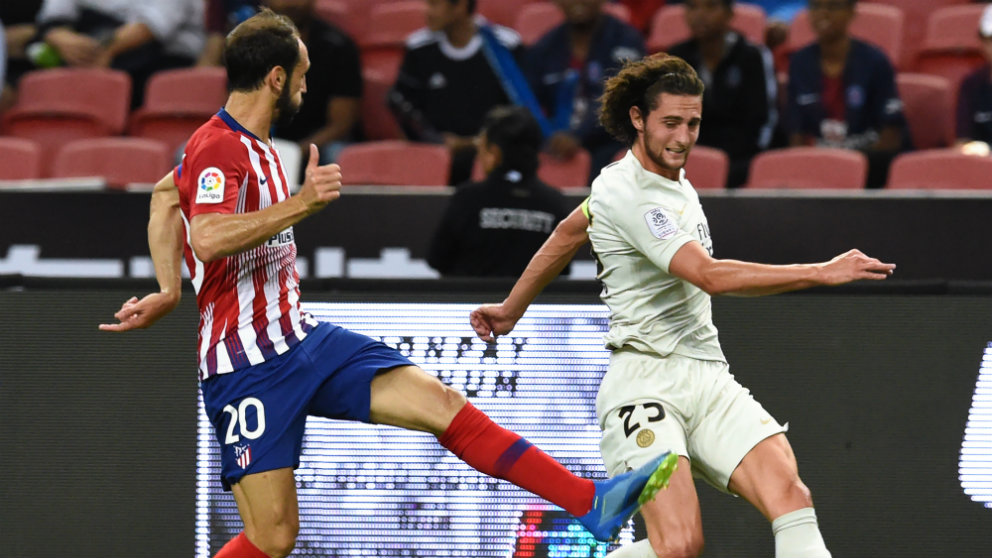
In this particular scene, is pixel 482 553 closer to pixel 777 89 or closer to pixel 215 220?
Answer: pixel 215 220

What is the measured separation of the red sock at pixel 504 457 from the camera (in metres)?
4.26

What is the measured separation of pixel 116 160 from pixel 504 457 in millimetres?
4688

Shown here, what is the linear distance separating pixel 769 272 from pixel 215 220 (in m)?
1.62

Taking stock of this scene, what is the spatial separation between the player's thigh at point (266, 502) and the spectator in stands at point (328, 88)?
15.4 feet

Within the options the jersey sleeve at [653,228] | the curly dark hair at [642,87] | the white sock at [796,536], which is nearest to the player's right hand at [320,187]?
the jersey sleeve at [653,228]

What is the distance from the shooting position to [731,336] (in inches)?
215

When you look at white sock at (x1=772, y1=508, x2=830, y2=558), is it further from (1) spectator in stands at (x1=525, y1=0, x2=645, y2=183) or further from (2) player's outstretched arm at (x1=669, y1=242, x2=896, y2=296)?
(1) spectator in stands at (x1=525, y1=0, x2=645, y2=183)

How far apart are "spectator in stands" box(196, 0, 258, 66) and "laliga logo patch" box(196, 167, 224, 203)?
5740mm

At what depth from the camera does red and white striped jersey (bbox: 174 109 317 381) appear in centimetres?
409

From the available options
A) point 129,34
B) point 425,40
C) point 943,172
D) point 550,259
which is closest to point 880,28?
point 943,172

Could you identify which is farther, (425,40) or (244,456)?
(425,40)

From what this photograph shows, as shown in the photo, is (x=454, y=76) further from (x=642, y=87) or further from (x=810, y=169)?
(x=642, y=87)

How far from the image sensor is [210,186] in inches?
156

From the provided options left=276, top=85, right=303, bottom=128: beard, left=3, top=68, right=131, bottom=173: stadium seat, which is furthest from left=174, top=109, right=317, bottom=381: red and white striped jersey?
left=3, top=68, right=131, bottom=173: stadium seat
